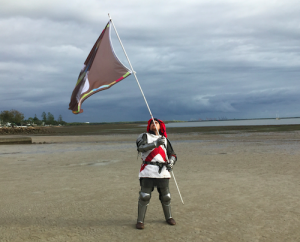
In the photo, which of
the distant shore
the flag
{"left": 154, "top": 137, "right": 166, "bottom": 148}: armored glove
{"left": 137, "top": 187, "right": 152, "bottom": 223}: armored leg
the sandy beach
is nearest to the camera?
the sandy beach

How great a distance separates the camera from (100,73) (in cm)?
672

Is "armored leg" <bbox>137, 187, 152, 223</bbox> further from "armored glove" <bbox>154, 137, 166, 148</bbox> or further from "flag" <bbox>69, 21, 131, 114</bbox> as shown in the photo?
"flag" <bbox>69, 21, 131, 114</bbox>

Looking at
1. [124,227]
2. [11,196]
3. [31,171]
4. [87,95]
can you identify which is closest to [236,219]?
[124,227]

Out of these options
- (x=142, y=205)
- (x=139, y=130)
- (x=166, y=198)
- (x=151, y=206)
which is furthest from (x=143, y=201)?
(x=139, y=130)

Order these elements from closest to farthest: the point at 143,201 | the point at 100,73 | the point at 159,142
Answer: the point at 159,142
the point at 143,201
the point at 100,73

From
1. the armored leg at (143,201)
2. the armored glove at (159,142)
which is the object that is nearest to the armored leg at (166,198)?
the armored leg at (143,201)

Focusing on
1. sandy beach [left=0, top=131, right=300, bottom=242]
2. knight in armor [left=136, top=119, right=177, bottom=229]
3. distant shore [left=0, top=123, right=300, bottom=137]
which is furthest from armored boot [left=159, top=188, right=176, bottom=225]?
distant shore [left=0, top=123, right=300, bottom=137]

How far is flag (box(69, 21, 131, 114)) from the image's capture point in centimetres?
661

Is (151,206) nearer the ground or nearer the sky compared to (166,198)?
nearer the ground

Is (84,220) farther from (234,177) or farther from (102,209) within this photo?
(234,177)

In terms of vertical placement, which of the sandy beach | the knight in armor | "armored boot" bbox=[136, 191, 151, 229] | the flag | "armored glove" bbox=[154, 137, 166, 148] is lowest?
the sandy beach

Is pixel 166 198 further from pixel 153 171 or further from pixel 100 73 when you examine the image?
pixel 100 73

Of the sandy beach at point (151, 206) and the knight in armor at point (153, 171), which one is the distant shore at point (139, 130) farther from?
the knight in armor at point (153, 171)

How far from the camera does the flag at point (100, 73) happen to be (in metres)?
6.61
